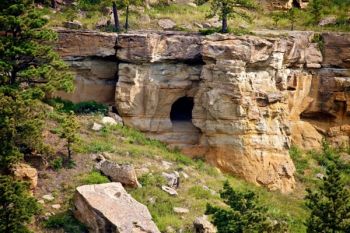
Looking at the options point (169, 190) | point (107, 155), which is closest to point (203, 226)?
point (169, 190)

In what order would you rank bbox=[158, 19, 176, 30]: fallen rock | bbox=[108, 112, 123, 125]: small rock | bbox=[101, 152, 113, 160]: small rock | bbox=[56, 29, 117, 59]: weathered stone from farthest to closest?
bbox=[158, 19, 176, 30]: fallen rock < bbox=[108, 112, 123, 125]: small rock < bbox=[56, 29, 117, 59]: weathered stone < bbox=[101, 152, 113, 160]: small rock

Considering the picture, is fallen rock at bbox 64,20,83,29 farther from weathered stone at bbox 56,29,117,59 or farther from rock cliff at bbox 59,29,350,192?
rock cliff at bbox 59,29,350,192

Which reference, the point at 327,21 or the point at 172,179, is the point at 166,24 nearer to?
the point at 327,21

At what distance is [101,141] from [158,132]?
4.28 m

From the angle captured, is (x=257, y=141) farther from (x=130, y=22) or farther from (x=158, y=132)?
(x=130, y=22)

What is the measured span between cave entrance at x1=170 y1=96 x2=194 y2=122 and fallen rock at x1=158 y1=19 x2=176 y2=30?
494 cm

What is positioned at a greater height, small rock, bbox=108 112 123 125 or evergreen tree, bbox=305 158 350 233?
small rock, bbox=108 112 123 125

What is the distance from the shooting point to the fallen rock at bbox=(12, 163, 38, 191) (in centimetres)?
2273

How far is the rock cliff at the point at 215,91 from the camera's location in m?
30.1

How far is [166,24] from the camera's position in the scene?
121 feet

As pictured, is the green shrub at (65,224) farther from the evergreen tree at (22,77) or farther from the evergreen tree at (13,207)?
the evergreen tree at (22,77)

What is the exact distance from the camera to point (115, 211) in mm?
21484

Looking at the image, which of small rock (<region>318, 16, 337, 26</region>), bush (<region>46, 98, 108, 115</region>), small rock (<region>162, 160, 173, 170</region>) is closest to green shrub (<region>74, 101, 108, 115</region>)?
bush (<region>46, 98, 108, 115</region>)

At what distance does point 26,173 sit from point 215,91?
1160 centimetres
